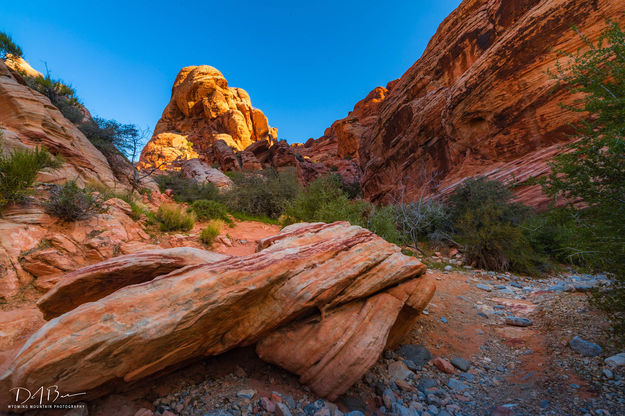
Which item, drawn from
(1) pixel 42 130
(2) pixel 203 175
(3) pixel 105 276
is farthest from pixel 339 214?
(2) pixel 203 175

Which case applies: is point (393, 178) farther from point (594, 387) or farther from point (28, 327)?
point (28, 327)

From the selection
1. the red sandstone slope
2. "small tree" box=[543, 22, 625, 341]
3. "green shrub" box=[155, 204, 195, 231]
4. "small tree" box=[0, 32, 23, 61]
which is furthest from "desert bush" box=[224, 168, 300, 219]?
"small tree" box=[0, 32, 23, 61]

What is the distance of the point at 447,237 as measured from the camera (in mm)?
8852

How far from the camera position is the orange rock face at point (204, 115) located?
1602 inches

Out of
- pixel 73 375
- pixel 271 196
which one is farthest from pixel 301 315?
pixel 271 196

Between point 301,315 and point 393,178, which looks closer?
point 301,315

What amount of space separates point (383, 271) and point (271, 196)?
11287mm

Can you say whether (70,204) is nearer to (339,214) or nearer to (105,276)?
(105,276)

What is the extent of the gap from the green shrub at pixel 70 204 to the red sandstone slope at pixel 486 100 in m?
10.7

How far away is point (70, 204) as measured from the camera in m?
4.50

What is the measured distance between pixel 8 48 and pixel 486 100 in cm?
2651

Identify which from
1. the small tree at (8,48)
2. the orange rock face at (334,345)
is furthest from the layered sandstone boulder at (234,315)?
the small tree at (8,48)

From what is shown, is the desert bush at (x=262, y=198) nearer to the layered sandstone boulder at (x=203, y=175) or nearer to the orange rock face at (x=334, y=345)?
the layered sandstone boulder at (x=203, y=175)

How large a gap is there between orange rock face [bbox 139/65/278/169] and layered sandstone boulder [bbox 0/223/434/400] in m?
41.0
